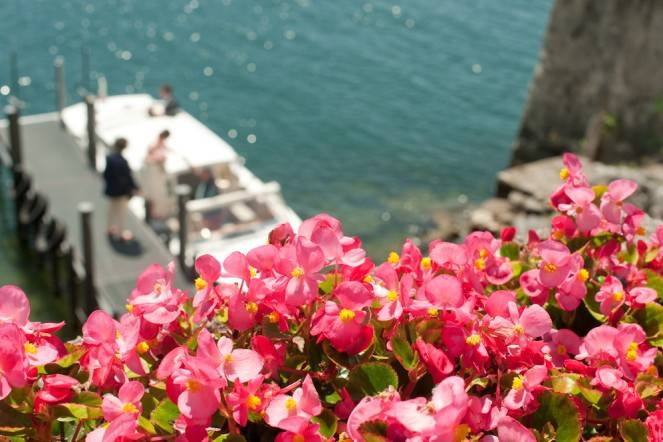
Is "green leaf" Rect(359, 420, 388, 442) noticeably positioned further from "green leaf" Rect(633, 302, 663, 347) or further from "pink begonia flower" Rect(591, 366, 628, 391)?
"green leaf" Rect(633, 302, 663, 347)

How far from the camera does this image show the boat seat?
50.2 ft

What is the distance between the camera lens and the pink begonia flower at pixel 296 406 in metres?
1.72

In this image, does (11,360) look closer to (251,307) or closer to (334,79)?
(251,307)

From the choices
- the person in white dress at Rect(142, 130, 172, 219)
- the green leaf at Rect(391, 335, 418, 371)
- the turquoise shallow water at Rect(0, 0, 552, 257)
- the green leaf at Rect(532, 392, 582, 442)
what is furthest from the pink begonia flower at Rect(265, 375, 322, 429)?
the turquoise shallow water at Rect(0, 0, 552, 257)

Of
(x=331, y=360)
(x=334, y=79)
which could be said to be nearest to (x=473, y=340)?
(x=331, y=360)

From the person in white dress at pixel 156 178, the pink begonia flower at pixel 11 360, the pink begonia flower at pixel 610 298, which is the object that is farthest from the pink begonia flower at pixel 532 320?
the person in white dress at pixel 156 178

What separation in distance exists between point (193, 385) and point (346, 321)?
1.19 ft

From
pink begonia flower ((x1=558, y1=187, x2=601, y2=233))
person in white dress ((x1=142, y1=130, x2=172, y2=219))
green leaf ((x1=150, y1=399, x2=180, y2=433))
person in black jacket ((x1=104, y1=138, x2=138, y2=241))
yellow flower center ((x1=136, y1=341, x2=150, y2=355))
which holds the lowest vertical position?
person in white dress ((x1=142, y1=130, x2=172, y2=219))

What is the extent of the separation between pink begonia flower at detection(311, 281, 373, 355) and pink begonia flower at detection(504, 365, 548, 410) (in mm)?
321

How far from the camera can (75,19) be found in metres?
27.7

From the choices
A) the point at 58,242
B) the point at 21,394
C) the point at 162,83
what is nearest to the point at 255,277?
the point at 21,394

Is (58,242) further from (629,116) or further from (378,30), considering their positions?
(378,30)

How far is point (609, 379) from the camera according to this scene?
1975 millimetres

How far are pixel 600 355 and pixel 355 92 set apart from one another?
24.8 m
